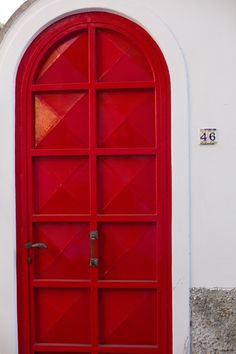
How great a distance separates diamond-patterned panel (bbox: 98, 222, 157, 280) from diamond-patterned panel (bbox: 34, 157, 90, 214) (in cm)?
31

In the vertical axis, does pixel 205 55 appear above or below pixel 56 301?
above

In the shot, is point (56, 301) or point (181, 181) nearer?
point (181, 181)

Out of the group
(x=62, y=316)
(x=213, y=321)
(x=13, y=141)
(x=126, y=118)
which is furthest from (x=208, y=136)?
(x=62, y=316)

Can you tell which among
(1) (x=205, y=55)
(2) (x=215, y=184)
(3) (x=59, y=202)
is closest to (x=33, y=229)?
(3) (x=59, y=202)

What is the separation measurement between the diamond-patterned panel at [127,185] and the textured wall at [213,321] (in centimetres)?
85

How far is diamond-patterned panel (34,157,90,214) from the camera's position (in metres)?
3.36

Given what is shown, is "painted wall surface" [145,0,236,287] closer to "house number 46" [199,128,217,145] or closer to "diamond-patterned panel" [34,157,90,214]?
"house number 46" [199,128,217,145]

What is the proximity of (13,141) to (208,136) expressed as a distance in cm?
166

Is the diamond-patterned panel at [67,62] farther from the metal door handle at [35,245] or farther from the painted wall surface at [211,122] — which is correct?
the metal door handle at [35,245]

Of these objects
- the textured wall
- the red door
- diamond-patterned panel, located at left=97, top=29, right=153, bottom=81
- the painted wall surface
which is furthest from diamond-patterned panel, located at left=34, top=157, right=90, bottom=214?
the textured wall

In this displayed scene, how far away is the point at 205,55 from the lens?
10.5 ft

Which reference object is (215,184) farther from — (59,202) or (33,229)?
(33,229)

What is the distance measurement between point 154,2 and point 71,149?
1406 mm

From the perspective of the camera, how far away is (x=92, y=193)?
131 inches
